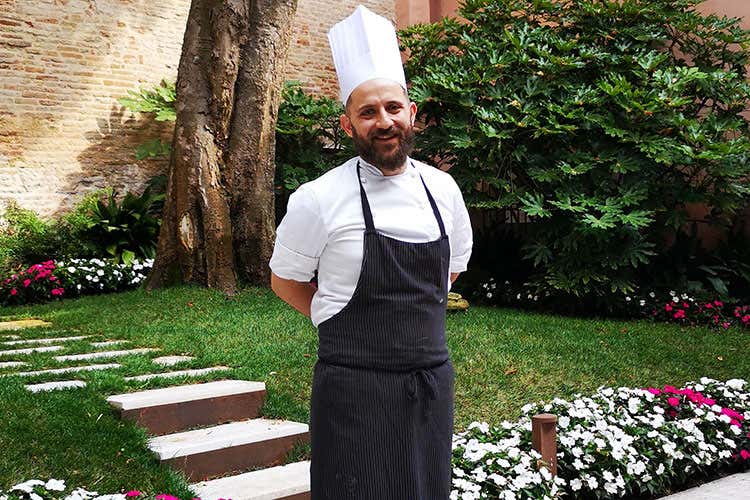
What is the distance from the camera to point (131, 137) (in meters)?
11.1

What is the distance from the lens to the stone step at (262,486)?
11.5 feet

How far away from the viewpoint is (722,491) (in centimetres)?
428

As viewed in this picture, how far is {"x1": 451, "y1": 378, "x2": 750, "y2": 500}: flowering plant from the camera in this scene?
3.74 metres

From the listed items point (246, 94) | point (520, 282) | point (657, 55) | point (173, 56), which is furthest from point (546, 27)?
point (173, 56)

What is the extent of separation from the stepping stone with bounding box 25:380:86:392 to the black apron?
2637mm

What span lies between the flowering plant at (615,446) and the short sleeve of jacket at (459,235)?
148cm

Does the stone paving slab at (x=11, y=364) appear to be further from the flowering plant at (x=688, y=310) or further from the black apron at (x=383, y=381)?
the flowering plant at (x=688, y=310)

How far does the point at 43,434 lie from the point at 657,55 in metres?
7.43

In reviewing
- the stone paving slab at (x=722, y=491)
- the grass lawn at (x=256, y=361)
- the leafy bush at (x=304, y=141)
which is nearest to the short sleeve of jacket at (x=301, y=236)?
the grass lawn at (x=256, y=361)

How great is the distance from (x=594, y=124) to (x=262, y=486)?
605 cm

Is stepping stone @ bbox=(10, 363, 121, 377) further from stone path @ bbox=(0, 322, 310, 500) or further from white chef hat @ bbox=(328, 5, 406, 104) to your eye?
white chef hat @ bbox=(328, 5, 406, 104)

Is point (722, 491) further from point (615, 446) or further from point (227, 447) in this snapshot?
point (227, 447)

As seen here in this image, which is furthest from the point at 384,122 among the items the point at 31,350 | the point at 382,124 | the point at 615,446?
the point at 31,350

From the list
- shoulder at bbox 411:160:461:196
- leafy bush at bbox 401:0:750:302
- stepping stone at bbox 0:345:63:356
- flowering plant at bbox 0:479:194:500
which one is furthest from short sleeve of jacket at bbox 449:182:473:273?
leafy bush at bbox 401:0:750:302
